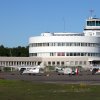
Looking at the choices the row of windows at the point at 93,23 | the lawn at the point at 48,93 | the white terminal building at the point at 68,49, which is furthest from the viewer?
the row of windows at the point at 93,23

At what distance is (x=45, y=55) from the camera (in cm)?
15825

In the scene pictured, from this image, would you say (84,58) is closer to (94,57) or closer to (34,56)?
(94,57)

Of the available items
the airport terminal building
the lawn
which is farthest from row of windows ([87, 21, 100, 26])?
the lawn

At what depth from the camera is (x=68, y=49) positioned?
508 ft

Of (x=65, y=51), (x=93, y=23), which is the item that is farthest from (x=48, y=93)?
(x=93, y=23)

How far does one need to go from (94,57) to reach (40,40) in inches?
809

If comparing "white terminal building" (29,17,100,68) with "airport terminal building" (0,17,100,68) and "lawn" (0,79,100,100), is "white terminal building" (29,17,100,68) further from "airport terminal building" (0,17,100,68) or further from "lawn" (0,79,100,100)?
"lawn" (0,79,100,100)

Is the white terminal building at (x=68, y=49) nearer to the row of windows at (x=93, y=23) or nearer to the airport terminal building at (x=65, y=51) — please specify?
the airport terminal building at (x=65, y=51)

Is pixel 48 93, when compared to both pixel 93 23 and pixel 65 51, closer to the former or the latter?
pixel 65 51

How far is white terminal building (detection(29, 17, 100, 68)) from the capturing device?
506 feet

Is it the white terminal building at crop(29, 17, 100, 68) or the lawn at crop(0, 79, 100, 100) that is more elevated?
the white terminal building at crop(29, 17, 100, 68)

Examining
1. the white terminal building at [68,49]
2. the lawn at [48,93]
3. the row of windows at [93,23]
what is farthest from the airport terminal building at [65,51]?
the lawn at [48,93]

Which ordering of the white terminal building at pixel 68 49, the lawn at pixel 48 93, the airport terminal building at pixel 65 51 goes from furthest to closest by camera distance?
the airport terminal building at pixel 65 51
the white terminal building at pixel 68 49
the lawn at pixel 48 93

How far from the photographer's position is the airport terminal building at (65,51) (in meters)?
154
